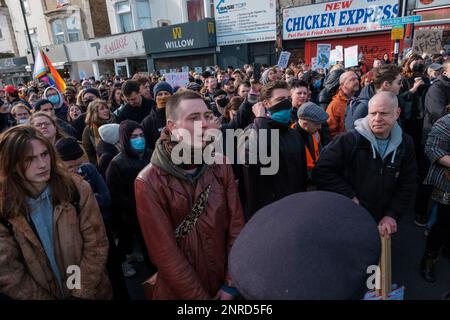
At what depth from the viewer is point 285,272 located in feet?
2.22

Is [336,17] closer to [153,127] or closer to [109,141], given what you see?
[153,127]

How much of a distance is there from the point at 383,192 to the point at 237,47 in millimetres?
15466

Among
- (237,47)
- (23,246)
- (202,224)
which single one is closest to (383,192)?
(202,224)

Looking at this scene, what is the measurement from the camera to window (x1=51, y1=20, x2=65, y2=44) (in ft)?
76.9

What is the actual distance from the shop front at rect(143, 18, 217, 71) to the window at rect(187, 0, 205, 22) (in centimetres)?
239

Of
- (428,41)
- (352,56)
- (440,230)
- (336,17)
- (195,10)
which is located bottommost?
(440,230)

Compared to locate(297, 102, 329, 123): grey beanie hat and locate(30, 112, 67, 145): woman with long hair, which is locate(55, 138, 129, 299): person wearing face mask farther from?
locate(297, 102, 329, 123): grey beanie hat

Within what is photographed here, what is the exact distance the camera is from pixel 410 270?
3148mm

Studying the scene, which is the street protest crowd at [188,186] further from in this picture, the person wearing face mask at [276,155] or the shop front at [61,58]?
the shop front at [61,58]

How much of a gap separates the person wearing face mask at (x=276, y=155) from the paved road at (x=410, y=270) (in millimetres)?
1514

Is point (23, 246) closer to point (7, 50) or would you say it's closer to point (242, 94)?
point (242, 94)

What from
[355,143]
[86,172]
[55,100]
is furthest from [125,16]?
[355,143]

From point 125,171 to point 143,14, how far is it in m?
20.4

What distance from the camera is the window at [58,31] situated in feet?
76.9
